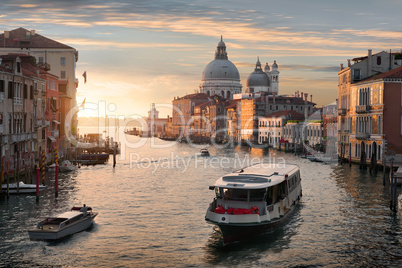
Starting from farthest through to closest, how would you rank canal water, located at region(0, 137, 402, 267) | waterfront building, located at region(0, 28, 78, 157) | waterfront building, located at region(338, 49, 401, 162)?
waterfront building, located at region(0, 28, 78, 157)
waterfront building, located at region(338, 49, 401, 162)
canal water, located at region(0, 137, 402, 267)

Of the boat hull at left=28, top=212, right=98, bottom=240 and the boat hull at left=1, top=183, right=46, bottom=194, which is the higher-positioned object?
the boat hull at left=1, top=183, right=46, bottom=194

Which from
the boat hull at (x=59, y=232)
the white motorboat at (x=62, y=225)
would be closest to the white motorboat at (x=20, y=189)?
the white motorboat at (x=62, y=225)

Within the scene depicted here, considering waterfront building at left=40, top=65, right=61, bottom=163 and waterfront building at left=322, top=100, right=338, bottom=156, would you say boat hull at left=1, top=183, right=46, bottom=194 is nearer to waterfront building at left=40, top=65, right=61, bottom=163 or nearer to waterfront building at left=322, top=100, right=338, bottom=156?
waterfront building at left=40, top=65, right=61, bottom=163

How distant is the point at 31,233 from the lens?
65.9 ft

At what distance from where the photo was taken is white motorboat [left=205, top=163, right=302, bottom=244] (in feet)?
64.7

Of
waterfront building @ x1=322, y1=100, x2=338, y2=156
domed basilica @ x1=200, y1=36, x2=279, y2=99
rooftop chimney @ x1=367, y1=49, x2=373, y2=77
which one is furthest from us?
domed basilica @ x1=200, y1=36, x2=279, y2=99

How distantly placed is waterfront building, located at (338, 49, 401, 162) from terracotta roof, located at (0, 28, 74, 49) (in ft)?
102

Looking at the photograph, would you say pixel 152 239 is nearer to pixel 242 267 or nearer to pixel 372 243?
pixel 242 267

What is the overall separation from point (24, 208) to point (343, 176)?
24843 mm

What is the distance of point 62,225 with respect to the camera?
812 inches

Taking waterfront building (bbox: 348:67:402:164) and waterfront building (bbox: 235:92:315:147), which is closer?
waterfront building (bbox: 348:67:402:164)

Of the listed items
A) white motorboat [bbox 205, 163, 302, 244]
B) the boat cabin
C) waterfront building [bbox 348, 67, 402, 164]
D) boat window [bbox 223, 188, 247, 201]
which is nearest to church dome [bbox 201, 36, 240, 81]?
waterfront building [bbox 348, 67, 402, 164]

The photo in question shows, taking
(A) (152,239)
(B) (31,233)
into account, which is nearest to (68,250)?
(B) (31,233)

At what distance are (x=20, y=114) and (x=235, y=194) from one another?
22069 millimetres
